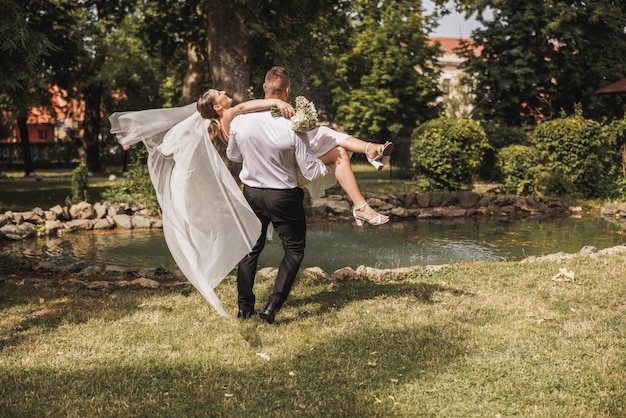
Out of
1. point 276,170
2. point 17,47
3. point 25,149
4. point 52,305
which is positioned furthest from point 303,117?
point 25,149

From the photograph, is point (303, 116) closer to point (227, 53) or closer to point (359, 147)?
point (359, 147)

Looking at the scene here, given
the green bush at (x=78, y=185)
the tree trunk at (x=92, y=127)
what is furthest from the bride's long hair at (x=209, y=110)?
the tree trunk at (x=92, y=127)

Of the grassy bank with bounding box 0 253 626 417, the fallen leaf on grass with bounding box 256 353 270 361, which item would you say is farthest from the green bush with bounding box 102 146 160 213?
the fallen leaf on grass with bounding box 256 353 270 361

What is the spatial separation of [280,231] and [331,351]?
129cm

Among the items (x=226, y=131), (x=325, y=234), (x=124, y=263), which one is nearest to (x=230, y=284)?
(x=226, y=131)

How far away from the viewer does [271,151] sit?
18.7 ft

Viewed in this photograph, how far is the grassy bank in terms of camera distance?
412 centimetres

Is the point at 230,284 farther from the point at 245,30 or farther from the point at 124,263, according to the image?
the point at 245,30

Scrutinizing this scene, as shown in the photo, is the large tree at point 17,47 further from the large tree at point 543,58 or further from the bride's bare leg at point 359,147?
the large tree at point 543,58

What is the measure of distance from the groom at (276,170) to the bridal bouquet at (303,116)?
0.13m

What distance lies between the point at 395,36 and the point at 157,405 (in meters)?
37.9

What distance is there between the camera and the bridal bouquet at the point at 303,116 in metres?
5.50

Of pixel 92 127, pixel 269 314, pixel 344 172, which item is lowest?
pixel 269 314

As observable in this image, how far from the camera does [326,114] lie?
152 feet
